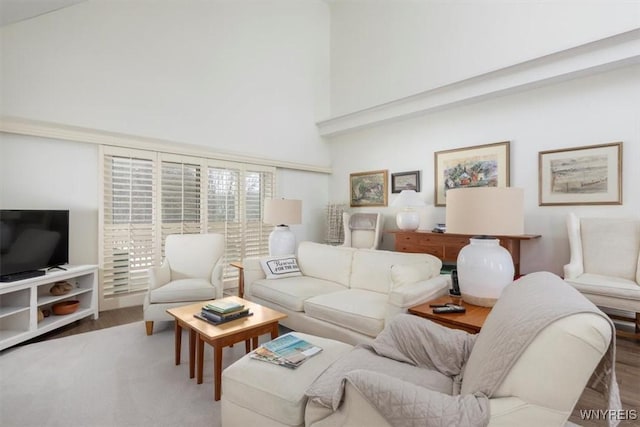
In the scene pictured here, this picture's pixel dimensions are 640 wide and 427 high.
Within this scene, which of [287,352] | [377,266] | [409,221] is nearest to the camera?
[287,352]

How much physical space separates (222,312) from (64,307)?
2.27 metres

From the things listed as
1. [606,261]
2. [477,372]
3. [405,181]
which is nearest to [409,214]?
[405,181]

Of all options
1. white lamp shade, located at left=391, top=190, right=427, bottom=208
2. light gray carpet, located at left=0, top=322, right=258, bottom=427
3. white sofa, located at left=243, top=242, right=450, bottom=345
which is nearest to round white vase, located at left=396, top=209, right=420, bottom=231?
white lamp shade, located at left=391, top=190, right=427, bottom=208

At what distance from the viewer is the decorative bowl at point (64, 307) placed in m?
3.24

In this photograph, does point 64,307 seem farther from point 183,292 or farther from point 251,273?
point 251,273

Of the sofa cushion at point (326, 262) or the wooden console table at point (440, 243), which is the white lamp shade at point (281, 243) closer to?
the sofa cushion at point (326, 262)

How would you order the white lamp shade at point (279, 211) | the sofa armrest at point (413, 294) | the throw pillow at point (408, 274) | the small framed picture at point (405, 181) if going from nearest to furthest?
1. the sofa armrest at point (413, 294)
2. the throw pillow at point (408, 274)
3. the white lamp shade at point (279, 211)
4. the small framed picture at point (405, 181)

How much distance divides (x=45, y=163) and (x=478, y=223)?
Answer: 4.48 m

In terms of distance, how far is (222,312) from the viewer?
2.22 meters

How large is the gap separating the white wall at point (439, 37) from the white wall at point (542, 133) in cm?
55

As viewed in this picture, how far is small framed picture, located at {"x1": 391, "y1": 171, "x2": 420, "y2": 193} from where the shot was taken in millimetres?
5285

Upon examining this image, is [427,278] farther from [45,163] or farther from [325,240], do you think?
[45,163]

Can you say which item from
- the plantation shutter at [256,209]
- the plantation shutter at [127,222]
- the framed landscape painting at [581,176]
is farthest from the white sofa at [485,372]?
the plantation shutter at [256,209]

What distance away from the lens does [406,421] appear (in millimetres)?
1062
